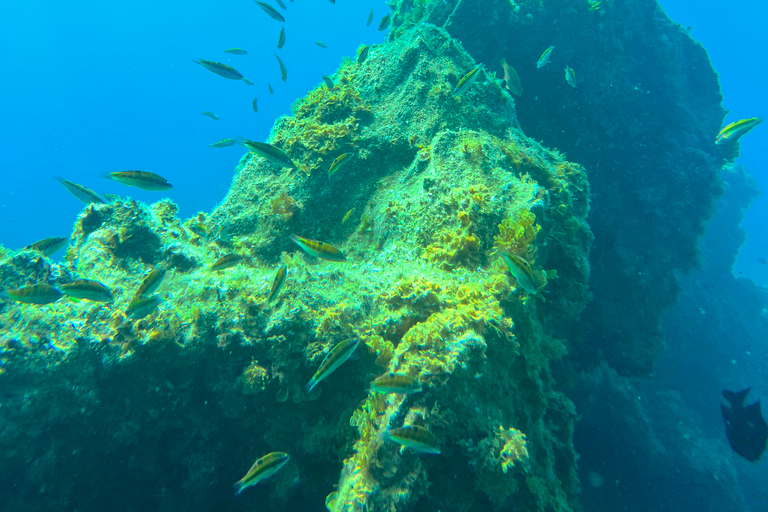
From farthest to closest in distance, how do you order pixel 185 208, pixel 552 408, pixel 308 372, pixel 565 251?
pixel 185 208, pixel 565 251, pixel 552 408, pixel 308 372

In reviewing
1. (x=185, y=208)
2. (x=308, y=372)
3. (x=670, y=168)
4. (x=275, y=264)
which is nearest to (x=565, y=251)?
(x=308, y=372)

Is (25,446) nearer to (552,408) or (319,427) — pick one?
A: (319,427)

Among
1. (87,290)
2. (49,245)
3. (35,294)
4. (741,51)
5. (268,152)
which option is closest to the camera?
(35,294)

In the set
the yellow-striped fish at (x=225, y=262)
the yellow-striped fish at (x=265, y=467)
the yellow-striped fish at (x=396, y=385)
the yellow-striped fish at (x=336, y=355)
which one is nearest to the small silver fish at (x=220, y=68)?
the yellow-striped fish at (x=225, y=262)

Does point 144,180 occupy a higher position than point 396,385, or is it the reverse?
point 144,180

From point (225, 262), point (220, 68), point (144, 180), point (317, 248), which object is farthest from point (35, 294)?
point (220, 68)

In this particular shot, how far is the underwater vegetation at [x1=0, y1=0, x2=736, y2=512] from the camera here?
3016mm

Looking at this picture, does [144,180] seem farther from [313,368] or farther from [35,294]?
[313,368]

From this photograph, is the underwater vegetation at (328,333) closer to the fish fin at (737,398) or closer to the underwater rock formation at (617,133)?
the fish fin at (737,398)

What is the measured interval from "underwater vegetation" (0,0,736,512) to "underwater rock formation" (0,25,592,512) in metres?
0.02

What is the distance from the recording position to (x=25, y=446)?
372cm

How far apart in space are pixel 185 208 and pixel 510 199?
8807 centimetres

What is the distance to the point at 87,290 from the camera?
11.8ft

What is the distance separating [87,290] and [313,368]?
2615mm
